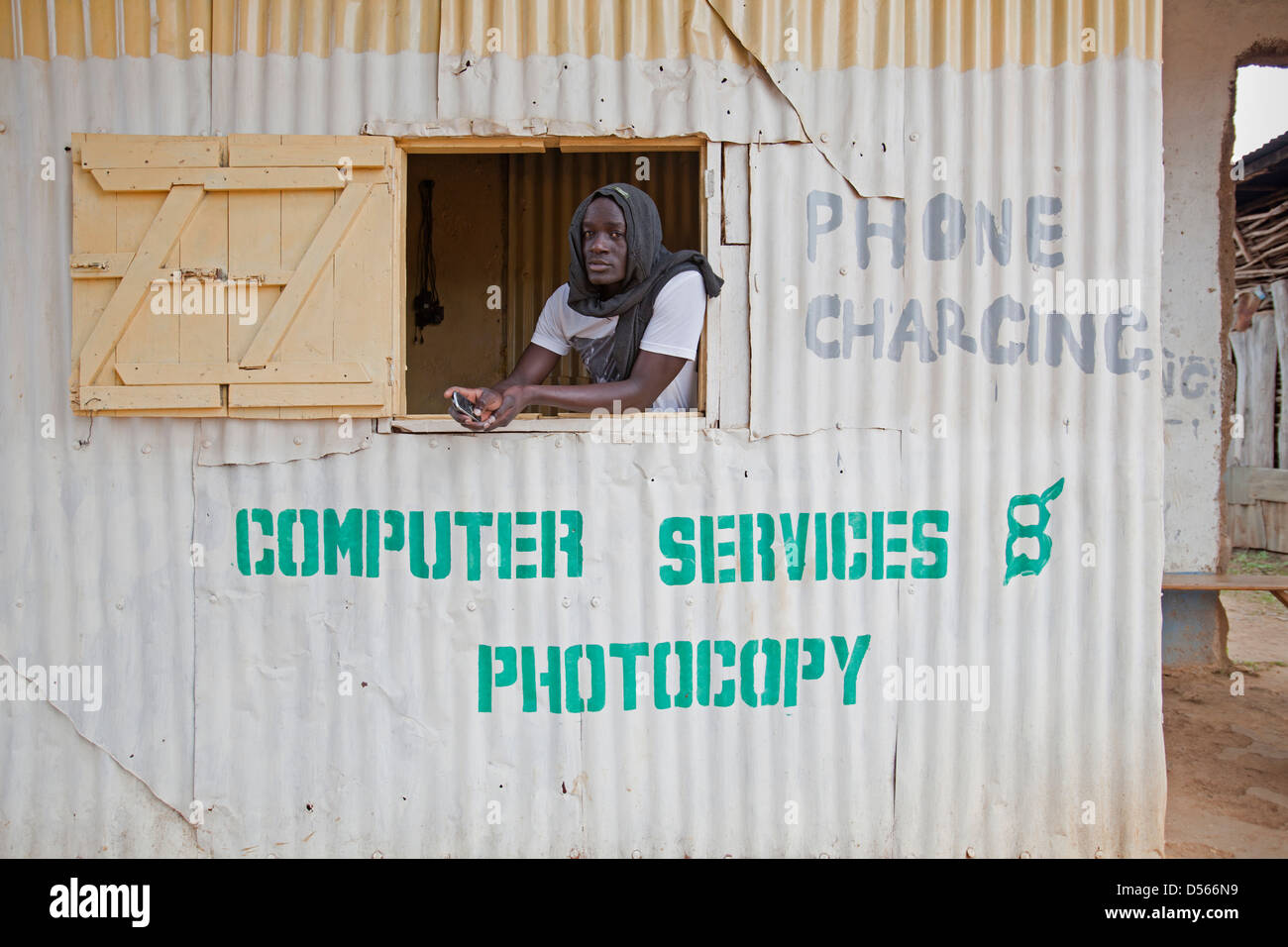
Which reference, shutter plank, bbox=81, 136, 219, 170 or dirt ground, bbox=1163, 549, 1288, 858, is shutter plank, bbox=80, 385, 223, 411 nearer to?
shutter plank, bbox=81, 136, 219, 170

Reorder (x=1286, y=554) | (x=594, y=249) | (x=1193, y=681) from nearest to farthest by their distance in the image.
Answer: (x=594, y=249), (x=1193, y=681), (x=1286, y=554)

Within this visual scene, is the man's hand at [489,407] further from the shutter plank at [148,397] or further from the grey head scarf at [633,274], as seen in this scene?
the shutter plank at [148,397]

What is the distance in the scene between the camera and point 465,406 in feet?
9.70

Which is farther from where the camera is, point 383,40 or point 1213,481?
point 1213,481

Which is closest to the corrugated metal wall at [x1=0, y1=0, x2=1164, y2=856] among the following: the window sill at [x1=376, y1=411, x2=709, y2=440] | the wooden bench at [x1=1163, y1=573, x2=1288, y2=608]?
the window sill at [x1=376, y1=411, x2=709, y2=440]

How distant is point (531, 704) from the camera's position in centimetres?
310

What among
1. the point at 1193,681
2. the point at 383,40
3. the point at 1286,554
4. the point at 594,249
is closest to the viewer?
the point at 383,40

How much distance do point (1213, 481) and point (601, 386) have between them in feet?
15.5

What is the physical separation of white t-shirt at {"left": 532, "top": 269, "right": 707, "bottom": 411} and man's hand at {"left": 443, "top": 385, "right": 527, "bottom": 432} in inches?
20.1

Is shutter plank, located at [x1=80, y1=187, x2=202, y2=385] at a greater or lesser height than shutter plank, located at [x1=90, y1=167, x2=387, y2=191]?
lesser

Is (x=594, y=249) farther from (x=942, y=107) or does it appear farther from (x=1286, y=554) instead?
(x=1286, y=554)

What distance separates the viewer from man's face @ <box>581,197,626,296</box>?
3.27 m

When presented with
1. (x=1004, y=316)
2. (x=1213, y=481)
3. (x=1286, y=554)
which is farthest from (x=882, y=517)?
(x=1286, y=554)

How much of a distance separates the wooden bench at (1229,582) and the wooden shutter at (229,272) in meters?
4.71
